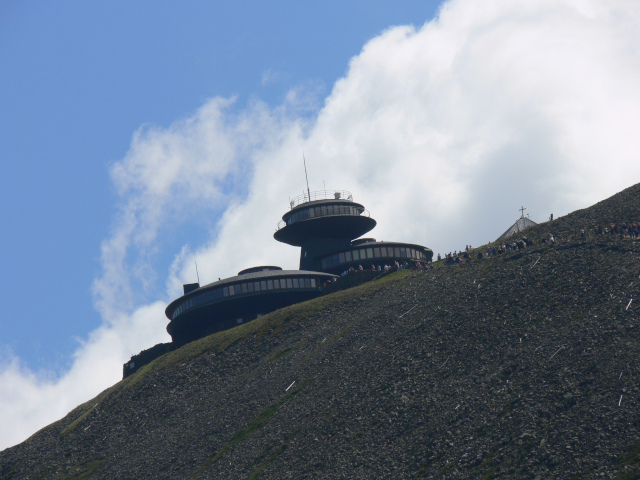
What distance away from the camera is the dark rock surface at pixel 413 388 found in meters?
45.5

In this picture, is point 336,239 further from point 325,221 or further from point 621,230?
point 621,230

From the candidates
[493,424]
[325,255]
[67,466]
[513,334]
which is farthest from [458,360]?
[325,255]

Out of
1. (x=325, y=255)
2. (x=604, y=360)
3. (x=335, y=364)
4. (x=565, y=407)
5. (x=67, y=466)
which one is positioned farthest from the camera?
(x=325, y=255)

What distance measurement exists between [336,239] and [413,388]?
58712mm

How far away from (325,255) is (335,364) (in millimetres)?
43705

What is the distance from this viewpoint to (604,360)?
4891 centimetres

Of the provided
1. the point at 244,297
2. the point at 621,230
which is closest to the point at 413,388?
the point at 621,230

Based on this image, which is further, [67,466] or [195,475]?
[67,466]

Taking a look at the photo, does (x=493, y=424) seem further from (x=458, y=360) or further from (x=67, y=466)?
(x=67, y=466)

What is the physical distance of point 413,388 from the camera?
187 feet

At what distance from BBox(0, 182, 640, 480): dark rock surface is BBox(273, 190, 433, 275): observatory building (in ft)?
58.6

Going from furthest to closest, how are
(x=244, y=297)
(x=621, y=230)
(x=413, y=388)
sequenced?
1. (x=244, y=297)
2. (x=621, y=230)
3. (x=413, y=388)

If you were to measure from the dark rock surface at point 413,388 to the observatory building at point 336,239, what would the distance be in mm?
17856

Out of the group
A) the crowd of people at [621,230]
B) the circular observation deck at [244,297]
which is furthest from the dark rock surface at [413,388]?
the circular observation deck at [244,297]
